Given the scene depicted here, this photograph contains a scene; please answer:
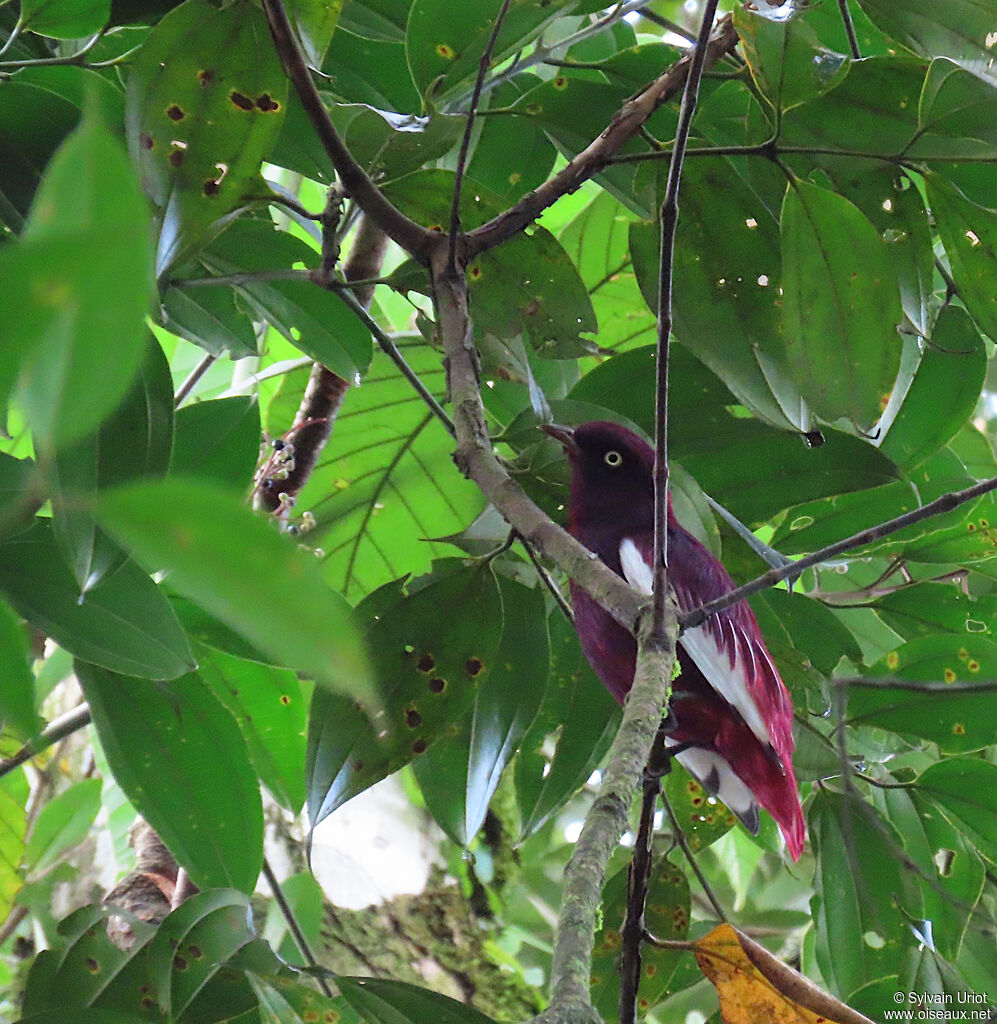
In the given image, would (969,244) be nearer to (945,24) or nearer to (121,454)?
(945,24)

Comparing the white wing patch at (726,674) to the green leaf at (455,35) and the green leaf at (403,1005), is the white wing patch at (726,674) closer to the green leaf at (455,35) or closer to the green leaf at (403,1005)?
the green leaf at (403,1005)

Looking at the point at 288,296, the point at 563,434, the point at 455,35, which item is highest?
the point at 455,35

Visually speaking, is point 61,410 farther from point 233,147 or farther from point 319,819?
point 319,819

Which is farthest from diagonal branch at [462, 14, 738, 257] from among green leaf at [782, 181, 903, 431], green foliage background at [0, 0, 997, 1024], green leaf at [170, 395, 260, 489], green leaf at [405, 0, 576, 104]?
green leaf at [170, 395, 260, 489]

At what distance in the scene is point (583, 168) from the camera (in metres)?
1.28

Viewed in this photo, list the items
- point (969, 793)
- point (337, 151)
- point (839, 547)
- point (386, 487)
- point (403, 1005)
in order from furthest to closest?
1. point (386, 487)
2. point (969, 793)
3. point (403, 1005)
4. point (337, 151)
5. point (839, 547)

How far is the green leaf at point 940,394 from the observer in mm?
1594

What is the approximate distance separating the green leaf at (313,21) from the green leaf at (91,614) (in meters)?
0.59

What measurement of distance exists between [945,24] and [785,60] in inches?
10.3

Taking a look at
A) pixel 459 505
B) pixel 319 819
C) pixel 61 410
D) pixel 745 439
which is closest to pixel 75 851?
pixel 459 505

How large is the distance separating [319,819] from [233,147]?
0.80 metres

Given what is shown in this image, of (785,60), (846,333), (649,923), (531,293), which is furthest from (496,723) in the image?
(785,60)

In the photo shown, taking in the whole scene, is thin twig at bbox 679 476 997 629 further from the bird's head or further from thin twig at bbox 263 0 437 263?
the bird's head

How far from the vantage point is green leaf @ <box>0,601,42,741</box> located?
0.62m
